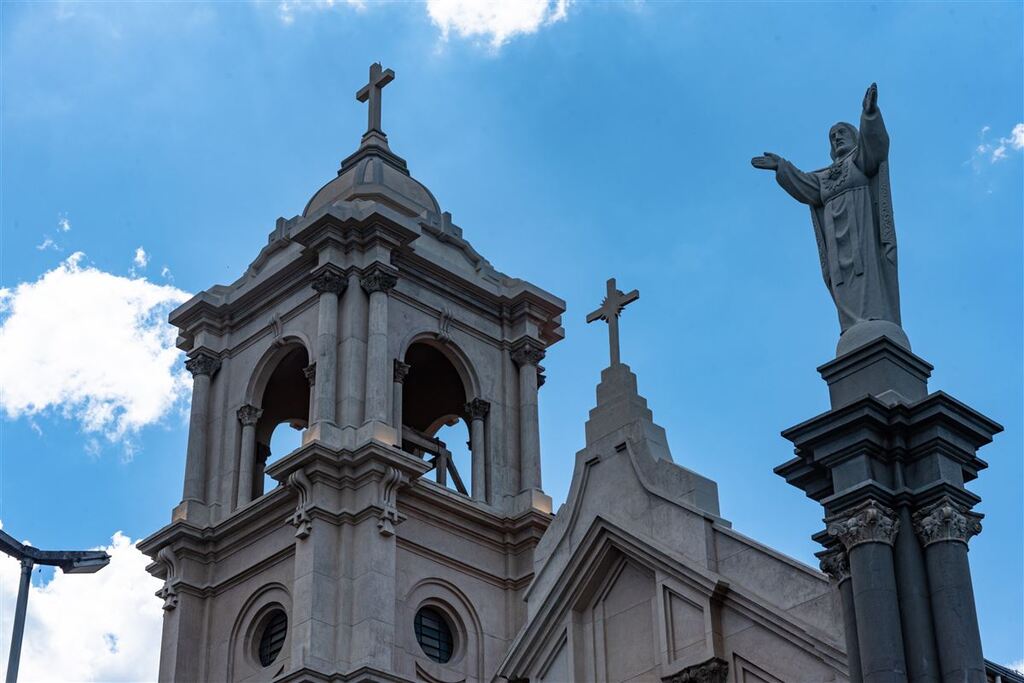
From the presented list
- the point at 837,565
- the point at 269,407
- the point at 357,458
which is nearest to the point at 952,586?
the point at 837,565

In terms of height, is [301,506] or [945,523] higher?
[301,506]

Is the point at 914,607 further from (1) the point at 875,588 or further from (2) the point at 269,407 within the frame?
(2) the point at 269,407

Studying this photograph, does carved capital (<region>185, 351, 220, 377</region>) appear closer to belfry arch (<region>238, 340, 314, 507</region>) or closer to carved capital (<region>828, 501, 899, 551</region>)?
belfry arch (<region>238, 340, 314, 507</region>)

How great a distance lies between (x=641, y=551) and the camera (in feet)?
89.1

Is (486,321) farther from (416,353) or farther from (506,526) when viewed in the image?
(506,526)

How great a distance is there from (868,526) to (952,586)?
3.80 ft

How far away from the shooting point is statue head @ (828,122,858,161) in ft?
81.6

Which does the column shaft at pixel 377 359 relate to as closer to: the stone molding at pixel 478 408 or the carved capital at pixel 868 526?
the stone molding at pixel 478 408

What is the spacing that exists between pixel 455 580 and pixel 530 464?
3361 mm

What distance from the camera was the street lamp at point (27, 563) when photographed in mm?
28234

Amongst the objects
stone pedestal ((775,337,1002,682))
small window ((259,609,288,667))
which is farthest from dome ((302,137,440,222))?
stone pedestal ((775,337,1002,682))

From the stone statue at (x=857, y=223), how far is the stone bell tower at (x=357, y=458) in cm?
1382

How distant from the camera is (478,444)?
40.1 m

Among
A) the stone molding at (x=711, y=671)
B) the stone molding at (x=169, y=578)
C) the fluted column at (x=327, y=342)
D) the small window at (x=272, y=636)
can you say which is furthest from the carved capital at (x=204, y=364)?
the stone molding at (x=711, y=671)
